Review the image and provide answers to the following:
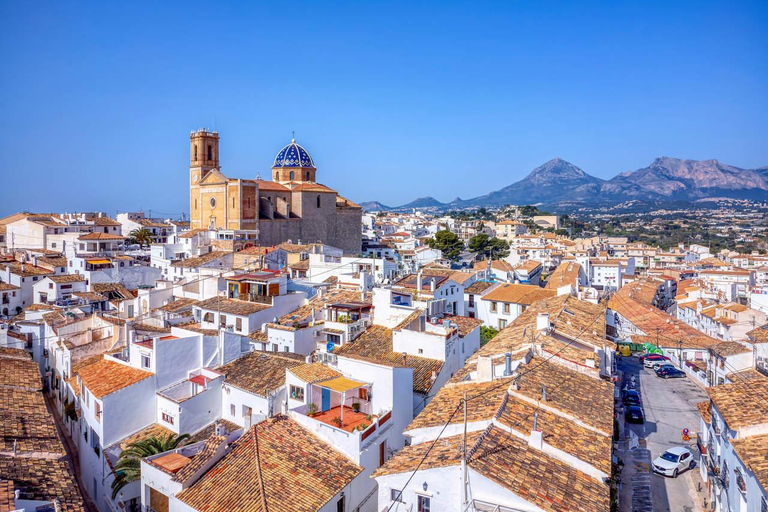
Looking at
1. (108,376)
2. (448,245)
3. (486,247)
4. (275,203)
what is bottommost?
(108,376)

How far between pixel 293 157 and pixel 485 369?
165 ft

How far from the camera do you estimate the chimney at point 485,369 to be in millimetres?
12469

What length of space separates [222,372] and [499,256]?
194ft

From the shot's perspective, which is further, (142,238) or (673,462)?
(142,238)

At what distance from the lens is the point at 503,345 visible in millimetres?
16531

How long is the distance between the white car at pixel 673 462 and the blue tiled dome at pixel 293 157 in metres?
49.3

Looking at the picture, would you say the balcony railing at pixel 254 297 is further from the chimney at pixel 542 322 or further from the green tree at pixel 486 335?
the chimney at pixel 542 322

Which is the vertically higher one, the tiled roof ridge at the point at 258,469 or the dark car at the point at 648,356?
the tiled roof ridge at the point at 258,469

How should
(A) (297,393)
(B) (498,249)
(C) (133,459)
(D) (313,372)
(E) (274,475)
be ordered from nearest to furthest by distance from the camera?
(E) (274,475), (C) (133,459), (A) (297,393), (D) (313,372), (B) (498,249)

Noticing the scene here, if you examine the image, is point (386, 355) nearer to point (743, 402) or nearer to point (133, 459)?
point (133, 459)

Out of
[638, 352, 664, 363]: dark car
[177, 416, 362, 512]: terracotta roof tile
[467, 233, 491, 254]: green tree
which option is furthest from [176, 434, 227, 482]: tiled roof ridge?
[467, 233, 491, 254]: green tree

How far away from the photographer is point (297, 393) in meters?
14.1

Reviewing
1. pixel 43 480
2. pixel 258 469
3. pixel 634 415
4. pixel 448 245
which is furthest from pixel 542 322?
pixel 448 245

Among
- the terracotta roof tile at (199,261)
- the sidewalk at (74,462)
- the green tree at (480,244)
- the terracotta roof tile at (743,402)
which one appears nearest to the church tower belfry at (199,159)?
the terracotta roof tile at (199,261)
